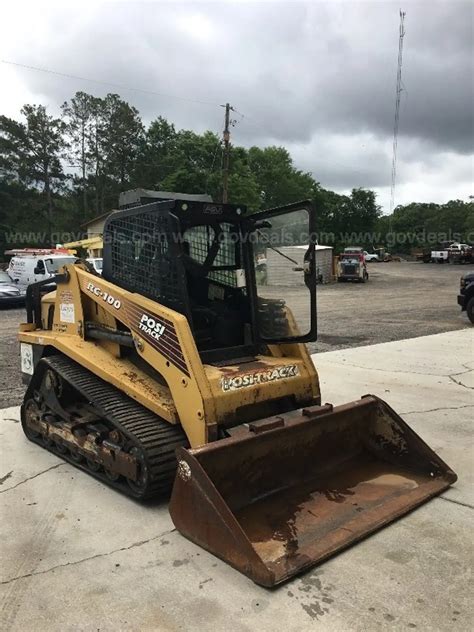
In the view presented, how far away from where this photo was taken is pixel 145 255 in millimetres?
4188

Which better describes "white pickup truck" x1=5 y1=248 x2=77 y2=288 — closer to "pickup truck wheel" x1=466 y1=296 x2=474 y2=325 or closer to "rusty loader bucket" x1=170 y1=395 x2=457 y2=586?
"pickup truck wheel" x1=466 y1=296 x2=474 y2=325

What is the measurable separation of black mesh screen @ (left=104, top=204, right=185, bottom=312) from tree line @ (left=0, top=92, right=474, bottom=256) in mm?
41984

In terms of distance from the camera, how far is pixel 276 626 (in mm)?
2516

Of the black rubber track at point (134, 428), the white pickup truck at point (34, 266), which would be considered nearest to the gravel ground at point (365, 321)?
the black rubber track at point (134, 428)

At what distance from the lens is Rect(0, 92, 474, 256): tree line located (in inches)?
2029

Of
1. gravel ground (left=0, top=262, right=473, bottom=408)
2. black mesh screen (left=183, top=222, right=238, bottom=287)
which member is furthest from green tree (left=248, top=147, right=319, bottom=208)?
black mesh screen (left=183, top=222, right=238, bottom=287)

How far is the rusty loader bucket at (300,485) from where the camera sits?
118 inches

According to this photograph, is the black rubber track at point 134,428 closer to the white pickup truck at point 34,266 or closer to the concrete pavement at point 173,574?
the concrete pavement at point 173,574

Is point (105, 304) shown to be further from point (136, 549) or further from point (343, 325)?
point (343, 325)

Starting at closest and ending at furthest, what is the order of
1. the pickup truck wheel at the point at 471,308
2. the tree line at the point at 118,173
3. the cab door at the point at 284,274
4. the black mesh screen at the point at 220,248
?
the cab door at the point at 284,274 → the black mesh screen at the point at 220,248 → the pickup truck wheel at the point at 471,308 → the tree line at the point at 118,173

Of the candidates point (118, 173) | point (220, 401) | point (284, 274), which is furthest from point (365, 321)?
point (118, 173)

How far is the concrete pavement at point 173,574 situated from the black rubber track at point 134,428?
134 mm

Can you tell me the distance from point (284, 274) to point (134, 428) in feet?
5.48

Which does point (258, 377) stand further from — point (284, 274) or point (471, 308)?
point (471, 308)
